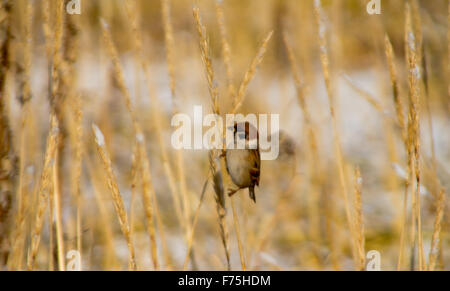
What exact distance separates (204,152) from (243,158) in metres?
1.65

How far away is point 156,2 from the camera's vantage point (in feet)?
11.7

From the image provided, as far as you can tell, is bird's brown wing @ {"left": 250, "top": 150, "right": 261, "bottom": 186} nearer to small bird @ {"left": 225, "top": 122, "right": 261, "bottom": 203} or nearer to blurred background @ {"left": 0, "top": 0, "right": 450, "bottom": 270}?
small bird @ {"left": 225, "top": 122, "right": 261, "bottom": 203}

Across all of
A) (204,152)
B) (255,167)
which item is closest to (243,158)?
(255,167)

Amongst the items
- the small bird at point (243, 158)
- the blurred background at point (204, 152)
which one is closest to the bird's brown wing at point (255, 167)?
the small bird at point (243, 158)

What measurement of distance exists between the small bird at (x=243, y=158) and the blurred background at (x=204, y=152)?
0.24 feet

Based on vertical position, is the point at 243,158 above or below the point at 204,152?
below

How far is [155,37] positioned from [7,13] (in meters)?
2.72

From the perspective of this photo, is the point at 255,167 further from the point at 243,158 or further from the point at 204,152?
the point at 204,152

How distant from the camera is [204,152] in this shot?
2.44 m

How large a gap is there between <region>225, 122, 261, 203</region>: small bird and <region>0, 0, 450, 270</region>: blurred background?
7 centimetres

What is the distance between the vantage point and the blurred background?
82cm

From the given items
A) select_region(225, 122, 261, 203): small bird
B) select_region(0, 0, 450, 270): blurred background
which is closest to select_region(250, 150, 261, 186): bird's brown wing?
select_region(225, 122, 261, 203): small bird
